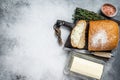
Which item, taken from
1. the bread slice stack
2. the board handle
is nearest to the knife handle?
the bread slice stack

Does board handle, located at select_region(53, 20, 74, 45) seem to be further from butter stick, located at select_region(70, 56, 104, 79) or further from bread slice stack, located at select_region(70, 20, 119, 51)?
butter stick, located at select_region(70, 56, 104, 79)

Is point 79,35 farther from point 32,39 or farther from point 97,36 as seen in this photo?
point 32,39

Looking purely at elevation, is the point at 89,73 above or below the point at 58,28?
below

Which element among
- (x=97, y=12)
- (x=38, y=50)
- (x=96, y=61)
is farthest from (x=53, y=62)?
(x=97, y=12)

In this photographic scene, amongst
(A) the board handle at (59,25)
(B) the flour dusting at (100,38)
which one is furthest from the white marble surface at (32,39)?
(B) the flour dusting at (100,38)

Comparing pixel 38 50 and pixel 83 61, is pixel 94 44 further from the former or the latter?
pixel 38 50

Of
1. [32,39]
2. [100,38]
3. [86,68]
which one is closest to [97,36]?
[100,38]
